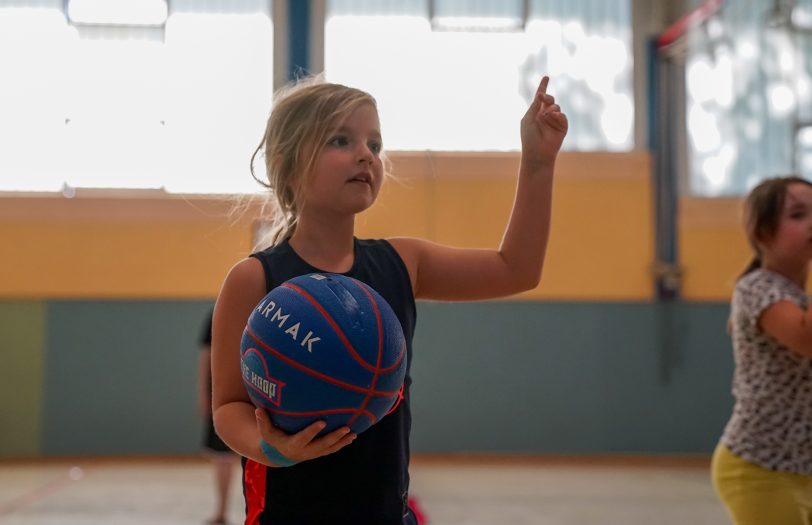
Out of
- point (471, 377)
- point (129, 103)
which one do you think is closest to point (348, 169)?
point (471, 377)

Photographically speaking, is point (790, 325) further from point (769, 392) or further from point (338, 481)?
point (338, 481)

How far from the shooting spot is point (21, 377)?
25.6 ft

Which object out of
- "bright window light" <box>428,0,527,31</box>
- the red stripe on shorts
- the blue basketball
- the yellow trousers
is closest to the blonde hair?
the blue basketball

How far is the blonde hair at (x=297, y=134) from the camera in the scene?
1660mm

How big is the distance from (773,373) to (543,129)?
1046 millimetres

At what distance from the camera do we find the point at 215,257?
807 centimetres

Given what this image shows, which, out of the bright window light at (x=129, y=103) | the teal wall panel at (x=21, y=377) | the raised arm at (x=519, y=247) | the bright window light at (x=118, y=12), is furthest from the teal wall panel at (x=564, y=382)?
the raised arm at (x=519, y=247)

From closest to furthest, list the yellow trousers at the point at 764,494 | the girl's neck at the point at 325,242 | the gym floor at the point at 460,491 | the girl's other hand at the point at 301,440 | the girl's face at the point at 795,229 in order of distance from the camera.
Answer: the girl's other hand at the point at 301,440
the girl's neck at the point at 325,242
the yellow trousers at the point at 764,494
the girl's face at the point at 795,229
the gym floor at the point at 460,491

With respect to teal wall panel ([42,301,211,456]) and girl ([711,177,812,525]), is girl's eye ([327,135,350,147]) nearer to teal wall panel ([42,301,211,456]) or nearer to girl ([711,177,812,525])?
girl ([711,177,812,525])

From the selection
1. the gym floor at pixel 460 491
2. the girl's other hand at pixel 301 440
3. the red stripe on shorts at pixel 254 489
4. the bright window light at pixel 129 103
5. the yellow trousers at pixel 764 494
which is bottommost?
the gym floor at pixel 460 491

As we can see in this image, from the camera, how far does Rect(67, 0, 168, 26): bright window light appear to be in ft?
26.0

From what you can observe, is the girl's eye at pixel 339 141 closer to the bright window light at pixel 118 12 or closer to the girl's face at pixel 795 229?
the girl's face at pixel 795 229

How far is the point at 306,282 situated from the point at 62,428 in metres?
7.06

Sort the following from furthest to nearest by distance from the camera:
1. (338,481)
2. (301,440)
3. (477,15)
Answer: (477,15) → (338,481) → (301,440)
